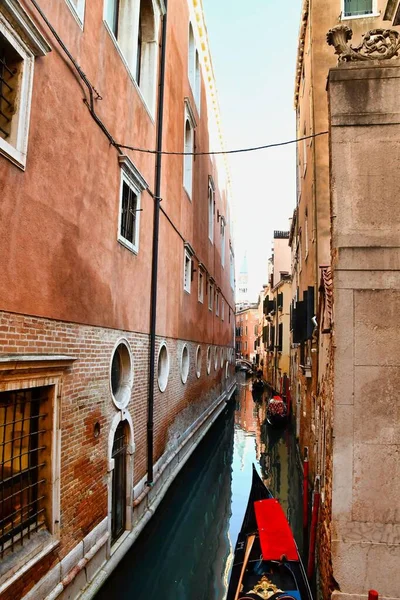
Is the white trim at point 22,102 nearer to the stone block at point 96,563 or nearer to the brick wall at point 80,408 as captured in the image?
the brick wall at point 80,408

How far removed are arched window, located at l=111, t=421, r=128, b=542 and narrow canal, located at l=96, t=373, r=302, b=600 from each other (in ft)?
1.43

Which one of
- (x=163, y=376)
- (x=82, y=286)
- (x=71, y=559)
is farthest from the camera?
(x=163, y=376)

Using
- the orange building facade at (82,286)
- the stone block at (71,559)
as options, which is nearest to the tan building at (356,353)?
the stone block at (71,559)

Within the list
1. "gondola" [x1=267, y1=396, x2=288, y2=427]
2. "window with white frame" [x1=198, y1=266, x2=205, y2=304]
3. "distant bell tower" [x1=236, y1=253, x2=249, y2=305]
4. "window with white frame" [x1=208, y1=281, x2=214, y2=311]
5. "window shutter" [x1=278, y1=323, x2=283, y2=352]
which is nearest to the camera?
"window with white frame" [x1=198, y1=266, x2=205, y2=304]

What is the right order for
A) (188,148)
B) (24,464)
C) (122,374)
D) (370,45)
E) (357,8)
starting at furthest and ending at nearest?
(188,148) → (357,8) → (122,374) → (370,45) → (24,464)

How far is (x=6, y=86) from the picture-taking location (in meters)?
3.94

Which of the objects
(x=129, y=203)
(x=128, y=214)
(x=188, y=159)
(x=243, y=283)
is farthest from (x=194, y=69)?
(x=243, y=283)

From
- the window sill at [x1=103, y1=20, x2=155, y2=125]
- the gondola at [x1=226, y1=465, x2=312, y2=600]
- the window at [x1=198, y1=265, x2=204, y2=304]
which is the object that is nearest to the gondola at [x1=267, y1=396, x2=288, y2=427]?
the window at [x1=198, y1=265, x2=204, y2=304]

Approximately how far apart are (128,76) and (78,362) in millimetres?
4346

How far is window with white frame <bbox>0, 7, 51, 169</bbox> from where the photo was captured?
381cm

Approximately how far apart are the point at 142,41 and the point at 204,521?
9050 mm

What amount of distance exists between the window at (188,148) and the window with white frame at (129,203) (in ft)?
14.5

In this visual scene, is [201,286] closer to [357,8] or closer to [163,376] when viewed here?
[163,376]

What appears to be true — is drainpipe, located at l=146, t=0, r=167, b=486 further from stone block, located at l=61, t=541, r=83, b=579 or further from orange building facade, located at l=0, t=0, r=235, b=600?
stone block, located at l=61, t=541, r=83, b=579
